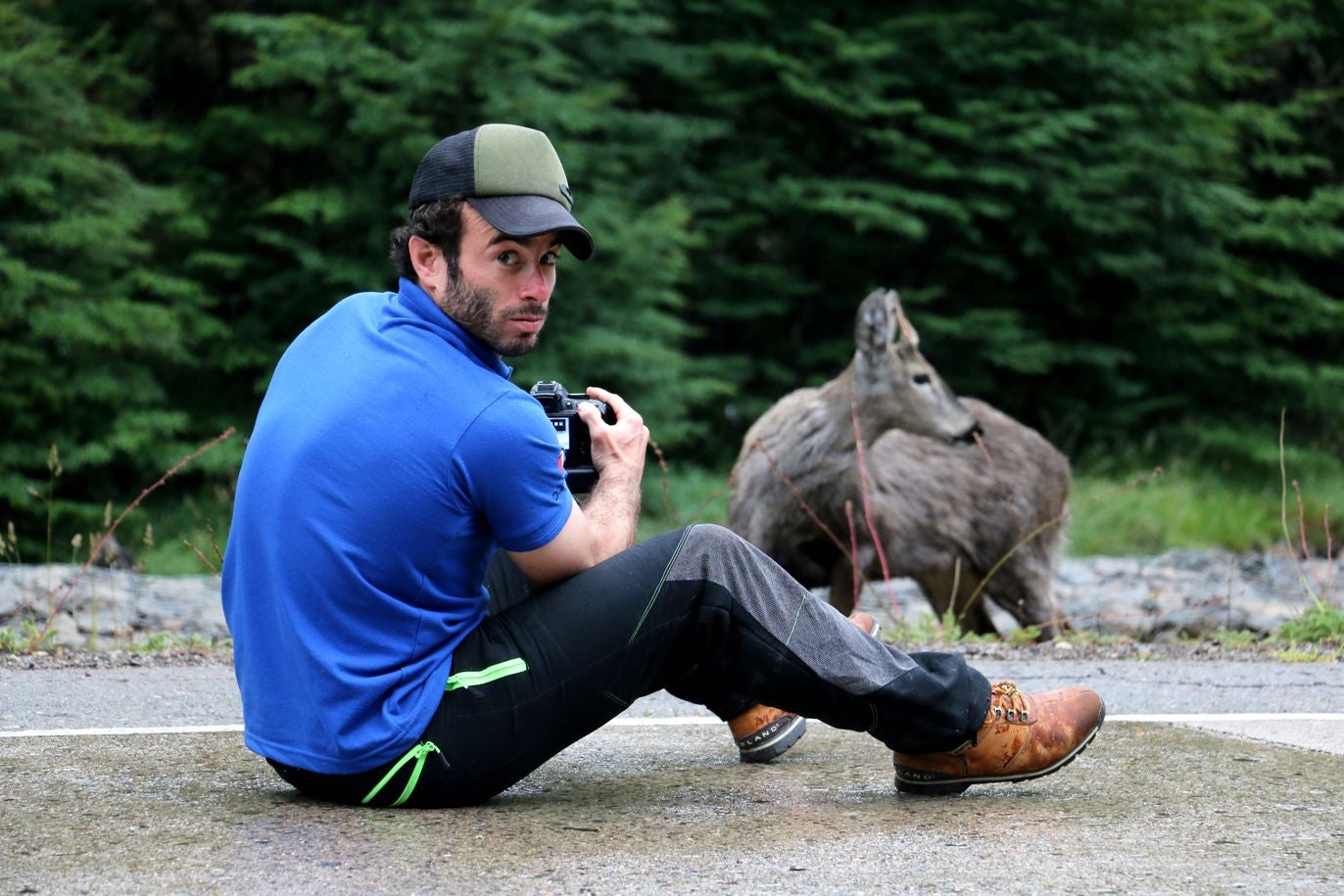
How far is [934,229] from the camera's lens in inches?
749

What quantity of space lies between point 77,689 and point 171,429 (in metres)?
8.00

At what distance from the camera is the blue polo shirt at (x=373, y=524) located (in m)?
3.59

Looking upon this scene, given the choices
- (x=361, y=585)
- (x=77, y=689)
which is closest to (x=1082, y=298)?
(x=77, y=689)

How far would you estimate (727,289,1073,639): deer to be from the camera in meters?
9.45

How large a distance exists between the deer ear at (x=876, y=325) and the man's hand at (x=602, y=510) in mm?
5661

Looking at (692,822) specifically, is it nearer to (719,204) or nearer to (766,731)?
(766,731)

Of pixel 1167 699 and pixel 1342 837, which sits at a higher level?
pixel 1342 837

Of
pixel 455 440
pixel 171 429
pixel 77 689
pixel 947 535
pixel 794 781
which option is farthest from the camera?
pixel 171 429

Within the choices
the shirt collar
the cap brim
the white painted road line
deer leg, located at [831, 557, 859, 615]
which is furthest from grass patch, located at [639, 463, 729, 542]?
the cap brim

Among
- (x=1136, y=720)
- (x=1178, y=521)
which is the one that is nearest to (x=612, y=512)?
(x=1136, y=720)

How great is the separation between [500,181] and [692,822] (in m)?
1.55

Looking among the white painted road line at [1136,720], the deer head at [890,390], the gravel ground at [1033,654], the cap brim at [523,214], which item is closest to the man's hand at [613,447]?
the cap brim at [523,214]

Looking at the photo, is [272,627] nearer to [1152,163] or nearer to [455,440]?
[455,440]

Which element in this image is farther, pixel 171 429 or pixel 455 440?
pixel 171 429
